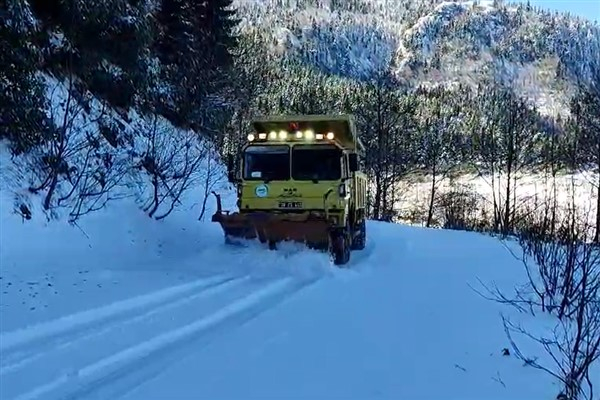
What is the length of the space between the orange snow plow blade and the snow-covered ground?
298 millimetres

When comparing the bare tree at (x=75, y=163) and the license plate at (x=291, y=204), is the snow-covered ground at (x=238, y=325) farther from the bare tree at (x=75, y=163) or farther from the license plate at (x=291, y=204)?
the license plate at (x=291, y=204)

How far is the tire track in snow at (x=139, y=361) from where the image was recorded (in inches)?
185

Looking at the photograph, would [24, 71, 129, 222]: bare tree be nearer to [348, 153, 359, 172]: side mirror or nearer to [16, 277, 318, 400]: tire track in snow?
[348, 153, 359, 172]: side mirror

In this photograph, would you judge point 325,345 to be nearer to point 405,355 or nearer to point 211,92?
point 405,355

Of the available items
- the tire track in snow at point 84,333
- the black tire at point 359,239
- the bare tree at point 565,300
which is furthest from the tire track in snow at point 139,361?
the black tire at point 359,239

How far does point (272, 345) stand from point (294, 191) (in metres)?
7.19

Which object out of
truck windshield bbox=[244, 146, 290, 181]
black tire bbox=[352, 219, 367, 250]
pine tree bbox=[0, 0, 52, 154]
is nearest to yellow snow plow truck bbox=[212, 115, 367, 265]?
truck windshield bbox=[244, 146, 290, 181]

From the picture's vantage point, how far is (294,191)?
13.0 meters

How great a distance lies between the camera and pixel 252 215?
1224 centimetres

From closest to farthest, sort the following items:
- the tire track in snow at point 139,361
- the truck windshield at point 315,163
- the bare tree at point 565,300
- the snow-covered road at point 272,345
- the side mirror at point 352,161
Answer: the tire track in snow at point 139,361
the snow-covered road at point 272,345
the bare tree at point 565,300
the truck windshield at point 315,163
the side mirror at point 352,161

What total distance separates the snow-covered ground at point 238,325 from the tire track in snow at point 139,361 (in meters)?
0.02

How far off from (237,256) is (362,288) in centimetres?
321

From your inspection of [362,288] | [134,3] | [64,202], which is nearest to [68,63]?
[134,3]

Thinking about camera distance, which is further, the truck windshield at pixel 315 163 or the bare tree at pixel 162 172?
the bare tree at pixel 162 172
